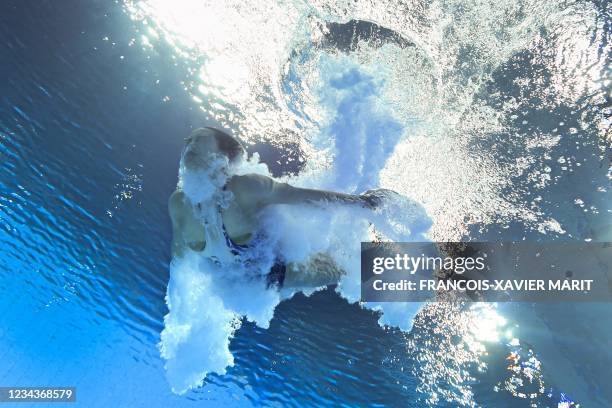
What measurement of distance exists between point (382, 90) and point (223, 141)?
297 centimetres

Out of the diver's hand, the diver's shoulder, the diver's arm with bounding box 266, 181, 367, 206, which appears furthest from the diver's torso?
the diver's hand

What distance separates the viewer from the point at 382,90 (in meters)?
5.16

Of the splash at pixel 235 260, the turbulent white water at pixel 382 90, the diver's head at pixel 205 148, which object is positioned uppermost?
the turbulent white water at pixel 382 90

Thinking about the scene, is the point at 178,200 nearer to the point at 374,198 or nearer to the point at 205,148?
the point at 205,148

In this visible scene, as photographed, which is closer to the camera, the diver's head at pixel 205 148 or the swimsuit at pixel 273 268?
the diver's head at pixel 205 148

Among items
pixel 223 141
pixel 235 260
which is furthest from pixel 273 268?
pixel 223 141

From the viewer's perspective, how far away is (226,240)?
3.51 metres

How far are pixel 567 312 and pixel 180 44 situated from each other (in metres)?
8.59

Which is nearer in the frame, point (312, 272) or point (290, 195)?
point (290, 195)

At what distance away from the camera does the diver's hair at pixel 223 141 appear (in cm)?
297

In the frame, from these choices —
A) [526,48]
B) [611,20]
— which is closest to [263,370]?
[526,48]

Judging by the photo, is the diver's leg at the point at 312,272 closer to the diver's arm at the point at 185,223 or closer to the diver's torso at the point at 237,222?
the diver's torso at the point at 237,222

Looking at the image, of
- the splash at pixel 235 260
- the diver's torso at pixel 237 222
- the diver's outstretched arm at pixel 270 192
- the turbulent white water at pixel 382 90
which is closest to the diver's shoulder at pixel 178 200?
the splash at pixel 235 260

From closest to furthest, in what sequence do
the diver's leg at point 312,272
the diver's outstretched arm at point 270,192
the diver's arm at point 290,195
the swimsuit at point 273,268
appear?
the diver's outstretched arm at point 270,192, the diver's arm at point 290,195, the swimsuit at point 273,268, the diver's leg at point 312,272
